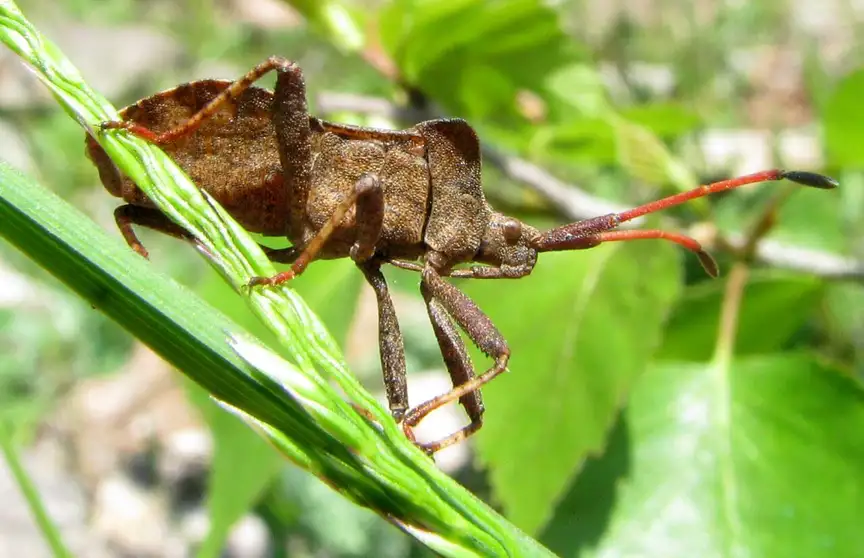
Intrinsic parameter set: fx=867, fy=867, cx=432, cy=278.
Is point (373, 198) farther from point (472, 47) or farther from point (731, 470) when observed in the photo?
point (731, 470)

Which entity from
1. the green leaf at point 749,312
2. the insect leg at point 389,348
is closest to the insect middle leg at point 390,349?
the insect leg at point 389,348

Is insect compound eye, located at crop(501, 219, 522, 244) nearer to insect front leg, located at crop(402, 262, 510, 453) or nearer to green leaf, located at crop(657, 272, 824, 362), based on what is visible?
insect front leg, located at crop(402, 262, 510, 453)

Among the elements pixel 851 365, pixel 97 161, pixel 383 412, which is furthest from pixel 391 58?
pixel 851 365

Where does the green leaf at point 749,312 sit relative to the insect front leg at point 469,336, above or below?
below

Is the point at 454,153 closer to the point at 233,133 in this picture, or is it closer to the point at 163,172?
the point at 233,133

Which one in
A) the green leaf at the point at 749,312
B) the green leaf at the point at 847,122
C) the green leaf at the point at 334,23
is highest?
the green leaf at the point at 334,23

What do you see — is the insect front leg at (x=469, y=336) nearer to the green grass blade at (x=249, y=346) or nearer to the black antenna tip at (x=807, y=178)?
the black antenna tip at (x=807, y=178)
